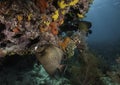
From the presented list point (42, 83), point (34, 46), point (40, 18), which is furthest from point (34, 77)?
point (40, 18)

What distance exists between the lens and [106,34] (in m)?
74.8

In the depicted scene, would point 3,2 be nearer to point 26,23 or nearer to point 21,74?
point 26,23

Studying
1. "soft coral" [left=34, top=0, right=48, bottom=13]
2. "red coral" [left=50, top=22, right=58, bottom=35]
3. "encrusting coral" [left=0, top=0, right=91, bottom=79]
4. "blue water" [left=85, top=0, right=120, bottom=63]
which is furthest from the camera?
"blue water" [left=85, top=0, right=120, bottom=63]

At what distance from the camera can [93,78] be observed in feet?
22.5

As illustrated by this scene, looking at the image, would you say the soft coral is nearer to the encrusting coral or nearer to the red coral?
the encrusting coral

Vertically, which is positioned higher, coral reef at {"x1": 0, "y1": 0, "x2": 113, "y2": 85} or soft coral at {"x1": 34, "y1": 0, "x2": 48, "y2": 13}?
soft coral at {"x1": 34, "y1": 0, "x2": 48, "y2": 13}

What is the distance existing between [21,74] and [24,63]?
Result: 44 centimetres

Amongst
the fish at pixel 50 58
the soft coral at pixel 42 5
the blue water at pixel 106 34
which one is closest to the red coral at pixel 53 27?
the soft coral at pixel 42 5

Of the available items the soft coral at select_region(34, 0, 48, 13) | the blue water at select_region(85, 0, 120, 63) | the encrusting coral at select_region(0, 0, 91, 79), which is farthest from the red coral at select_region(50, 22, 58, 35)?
the blue water at select_region(85, 0, 120, 63)

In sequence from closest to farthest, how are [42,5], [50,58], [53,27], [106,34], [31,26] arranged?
1. [50,58]
2. [31,26]
3. [42,5]
4. [53,27]
5. [106,34]

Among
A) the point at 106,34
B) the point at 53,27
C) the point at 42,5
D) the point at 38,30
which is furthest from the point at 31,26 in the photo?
the point at 106,34

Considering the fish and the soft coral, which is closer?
the fish

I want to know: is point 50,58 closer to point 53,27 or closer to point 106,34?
point 53,27

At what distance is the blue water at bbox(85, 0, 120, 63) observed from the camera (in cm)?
1666
